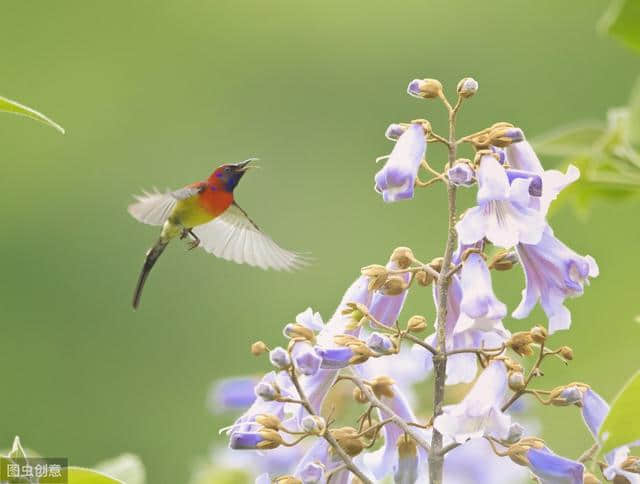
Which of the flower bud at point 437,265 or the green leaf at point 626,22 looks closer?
the flower bud at point 437,265

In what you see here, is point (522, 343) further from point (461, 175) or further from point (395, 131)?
point (395, 131)

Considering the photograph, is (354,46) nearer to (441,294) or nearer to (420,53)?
(420,53)

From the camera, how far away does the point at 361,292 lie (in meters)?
1.67

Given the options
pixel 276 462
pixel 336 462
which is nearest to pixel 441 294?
pixel 336 462

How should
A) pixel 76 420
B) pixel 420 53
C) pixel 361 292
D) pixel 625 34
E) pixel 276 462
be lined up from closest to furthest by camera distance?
pixel 361 292
pixel 625 34
pixel 276 462
pixel 76 420
pixel 420 53

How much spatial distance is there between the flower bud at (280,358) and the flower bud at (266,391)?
0.03 meters

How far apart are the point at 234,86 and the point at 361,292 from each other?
1012 centimetres

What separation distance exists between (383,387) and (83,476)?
1.35 feet

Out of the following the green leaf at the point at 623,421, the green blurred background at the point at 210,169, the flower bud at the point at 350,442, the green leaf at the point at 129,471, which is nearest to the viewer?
the green leaf at the point at 623,421

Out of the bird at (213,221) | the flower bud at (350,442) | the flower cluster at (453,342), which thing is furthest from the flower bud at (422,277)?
the bird at (213,221)

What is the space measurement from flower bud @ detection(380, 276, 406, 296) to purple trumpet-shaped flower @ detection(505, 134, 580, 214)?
20cm

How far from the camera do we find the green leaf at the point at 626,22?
6.91ft

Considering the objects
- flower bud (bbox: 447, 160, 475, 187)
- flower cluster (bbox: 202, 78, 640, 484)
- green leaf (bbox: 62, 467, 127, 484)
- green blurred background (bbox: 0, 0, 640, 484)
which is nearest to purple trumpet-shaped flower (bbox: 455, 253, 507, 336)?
flower cluster (bbox: 202, 78, 640, 484)

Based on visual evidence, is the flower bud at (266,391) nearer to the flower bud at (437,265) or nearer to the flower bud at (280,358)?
the flower bud at (280,358)
